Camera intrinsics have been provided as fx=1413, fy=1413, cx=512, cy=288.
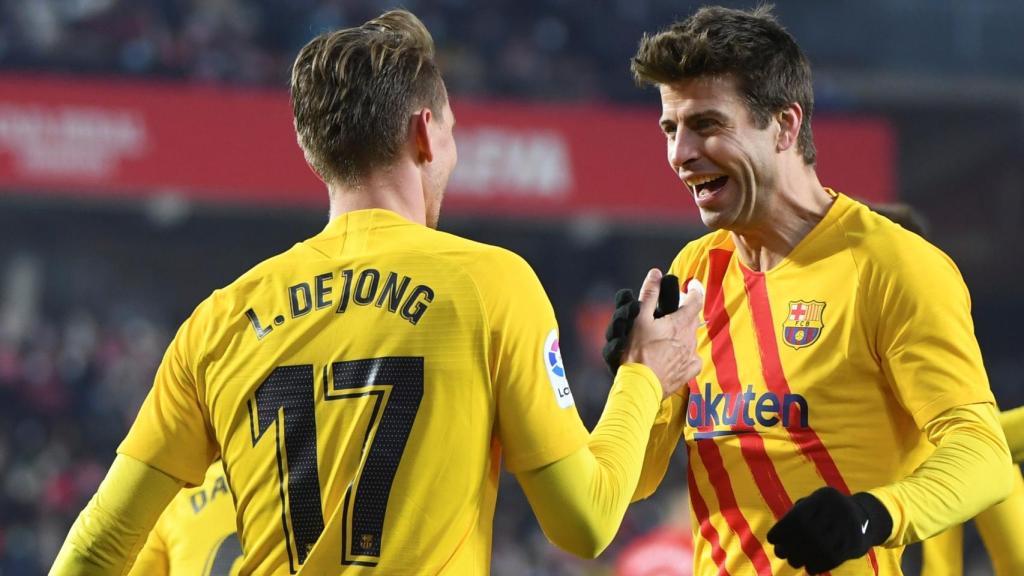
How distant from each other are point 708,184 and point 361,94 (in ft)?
2.91

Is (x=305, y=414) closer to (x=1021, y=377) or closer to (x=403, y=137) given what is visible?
(x=403, y=137)

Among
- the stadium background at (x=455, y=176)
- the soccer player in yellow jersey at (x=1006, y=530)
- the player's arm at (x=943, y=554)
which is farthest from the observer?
the stadium background at (x=455, y=176)

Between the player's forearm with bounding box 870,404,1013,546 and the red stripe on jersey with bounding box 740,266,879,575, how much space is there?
26 cm

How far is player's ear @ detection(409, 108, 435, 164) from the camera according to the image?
7.65 feet

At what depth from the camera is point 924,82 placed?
18.0 meters

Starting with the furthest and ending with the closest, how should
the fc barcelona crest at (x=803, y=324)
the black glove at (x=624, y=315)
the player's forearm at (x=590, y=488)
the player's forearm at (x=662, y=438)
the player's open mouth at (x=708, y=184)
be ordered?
1. the player's forearm at (x=662, y=438)
2. the player's open mouth at (x=708, y=184)
3. the fc barcelona crest at (x=803, y=324)
4. the black glove at (x=624, y=315)
5. the player's forearm at (x=590, y=488)

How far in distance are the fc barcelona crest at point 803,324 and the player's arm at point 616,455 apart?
0.30m

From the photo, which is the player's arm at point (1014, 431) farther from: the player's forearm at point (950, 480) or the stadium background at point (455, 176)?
the stadium background at point (455, 176)

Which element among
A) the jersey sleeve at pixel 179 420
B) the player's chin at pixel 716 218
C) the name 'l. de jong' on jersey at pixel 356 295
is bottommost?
the jersey sleeve at pixel 179 420

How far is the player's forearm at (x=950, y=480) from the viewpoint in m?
2.41

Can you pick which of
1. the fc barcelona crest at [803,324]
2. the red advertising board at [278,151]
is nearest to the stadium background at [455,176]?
the red advertising board at [278,151]

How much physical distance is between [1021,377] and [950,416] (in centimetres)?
1536

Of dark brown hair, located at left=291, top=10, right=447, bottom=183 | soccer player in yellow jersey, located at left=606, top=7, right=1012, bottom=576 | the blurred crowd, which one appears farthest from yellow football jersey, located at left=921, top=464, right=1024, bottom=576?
the blurred crowd

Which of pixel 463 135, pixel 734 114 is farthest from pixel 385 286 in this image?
pixel 463 135
